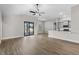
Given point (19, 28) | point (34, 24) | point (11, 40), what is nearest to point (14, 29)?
point (19, 28)

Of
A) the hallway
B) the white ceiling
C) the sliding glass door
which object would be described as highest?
the white ceiling

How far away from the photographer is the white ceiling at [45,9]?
3057 millimetres

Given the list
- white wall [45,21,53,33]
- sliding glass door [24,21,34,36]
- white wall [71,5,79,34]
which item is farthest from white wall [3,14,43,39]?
white wall [71,5,79,34]

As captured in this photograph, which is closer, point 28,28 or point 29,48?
point 29,48

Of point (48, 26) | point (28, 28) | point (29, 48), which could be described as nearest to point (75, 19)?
point (48, 26)

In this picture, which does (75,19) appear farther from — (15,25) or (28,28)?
(15,25)

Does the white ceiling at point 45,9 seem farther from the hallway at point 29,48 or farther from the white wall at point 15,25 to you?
the hallway at point 29,48

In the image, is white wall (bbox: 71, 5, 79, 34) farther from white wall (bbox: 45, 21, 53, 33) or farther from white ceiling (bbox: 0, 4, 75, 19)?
white wall (bbox: 45, 21, 53, 33)

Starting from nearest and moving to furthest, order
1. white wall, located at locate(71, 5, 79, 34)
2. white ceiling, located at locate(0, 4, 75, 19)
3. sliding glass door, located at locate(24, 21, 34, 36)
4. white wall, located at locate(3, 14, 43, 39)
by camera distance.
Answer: white ceiling, located at locate(0, 4, 75, 19)
white wall, located at locate(71, 5, 79, 34)
white wall, located at locate(3, 14, 43, 39)
sliding glass door, located at locate(24, 21, 34, 36)

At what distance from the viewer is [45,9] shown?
333cm

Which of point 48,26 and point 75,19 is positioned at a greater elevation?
point 75,19

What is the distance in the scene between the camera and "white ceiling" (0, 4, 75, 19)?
3057 mm

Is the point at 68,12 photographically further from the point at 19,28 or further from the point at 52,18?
the point at 19,28

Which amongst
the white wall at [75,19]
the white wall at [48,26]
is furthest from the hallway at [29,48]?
the white wall at [75,19]
